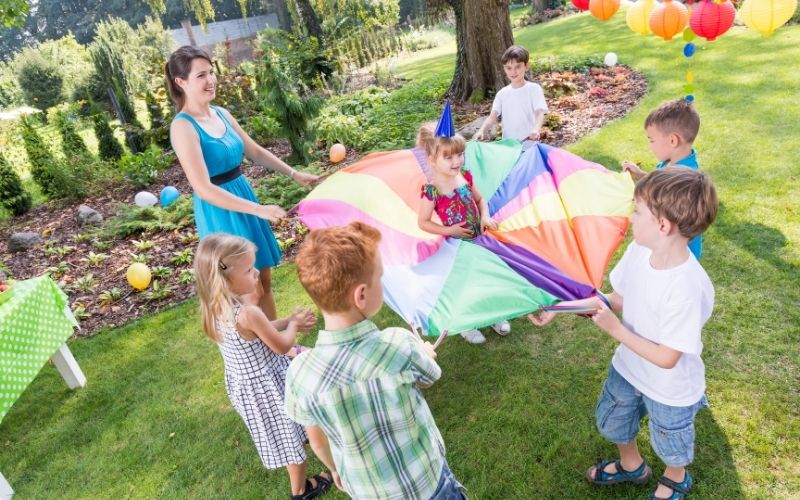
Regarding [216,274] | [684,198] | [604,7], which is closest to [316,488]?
[216,274]

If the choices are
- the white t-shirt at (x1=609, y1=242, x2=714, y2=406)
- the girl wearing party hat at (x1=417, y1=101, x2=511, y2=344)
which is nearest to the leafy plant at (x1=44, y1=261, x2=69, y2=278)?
the girl wearing party hat at (x1=417, y1=101, x2=511, y2=344)

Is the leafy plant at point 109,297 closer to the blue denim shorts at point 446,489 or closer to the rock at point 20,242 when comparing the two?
the rock at point 20,242

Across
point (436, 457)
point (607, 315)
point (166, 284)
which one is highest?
point (607, 315)

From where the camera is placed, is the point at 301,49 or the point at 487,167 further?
the point at 301,49

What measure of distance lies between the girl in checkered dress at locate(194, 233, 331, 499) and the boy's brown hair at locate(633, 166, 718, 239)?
4.82ft

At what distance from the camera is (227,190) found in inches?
113

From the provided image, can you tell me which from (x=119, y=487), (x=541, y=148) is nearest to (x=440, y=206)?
(x=541, y=148)

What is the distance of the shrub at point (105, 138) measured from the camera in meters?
9.78

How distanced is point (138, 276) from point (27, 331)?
1.79 meters

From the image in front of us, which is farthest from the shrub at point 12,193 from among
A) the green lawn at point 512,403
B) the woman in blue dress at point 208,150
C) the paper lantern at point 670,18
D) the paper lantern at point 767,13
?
the paper lantern at point 767,13

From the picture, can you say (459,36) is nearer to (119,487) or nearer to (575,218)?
(575,218)

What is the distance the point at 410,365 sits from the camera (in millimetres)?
1400

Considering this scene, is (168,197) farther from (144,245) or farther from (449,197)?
(449,197)

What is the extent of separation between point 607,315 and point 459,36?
24.9 ft
